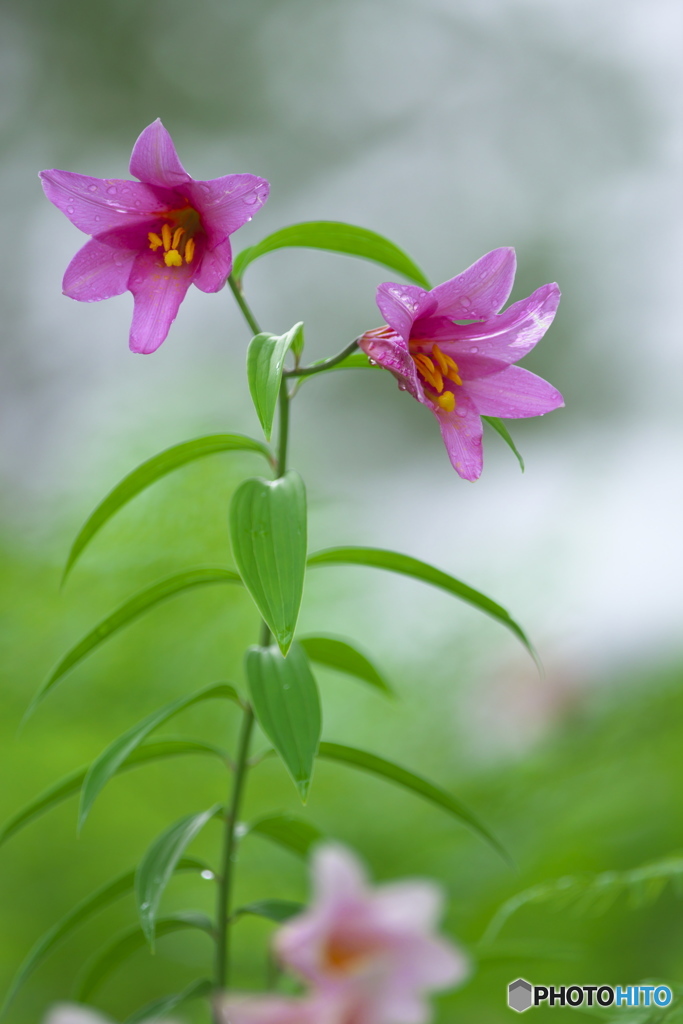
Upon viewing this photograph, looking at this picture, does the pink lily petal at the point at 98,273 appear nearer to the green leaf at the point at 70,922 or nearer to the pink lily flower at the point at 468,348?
the pink lily flower at the point at 468,348

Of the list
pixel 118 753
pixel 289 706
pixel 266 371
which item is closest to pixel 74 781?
pixel 118 753

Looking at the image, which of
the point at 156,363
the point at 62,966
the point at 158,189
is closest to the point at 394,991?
the point at 158,189

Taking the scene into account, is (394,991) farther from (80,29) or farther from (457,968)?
(80,29)

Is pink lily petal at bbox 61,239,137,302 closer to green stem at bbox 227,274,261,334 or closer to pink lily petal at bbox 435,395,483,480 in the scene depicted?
green stem at bbox 227,274,261,334

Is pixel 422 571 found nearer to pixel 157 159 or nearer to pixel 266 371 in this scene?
pixel 266 371

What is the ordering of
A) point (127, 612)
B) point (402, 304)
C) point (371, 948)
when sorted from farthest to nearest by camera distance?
point (127, 612) < point (402, 304) < point (371, 948)

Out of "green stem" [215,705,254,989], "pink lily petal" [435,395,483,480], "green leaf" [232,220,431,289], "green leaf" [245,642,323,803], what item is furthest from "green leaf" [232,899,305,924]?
"green leaf" [232,220,431,289]
